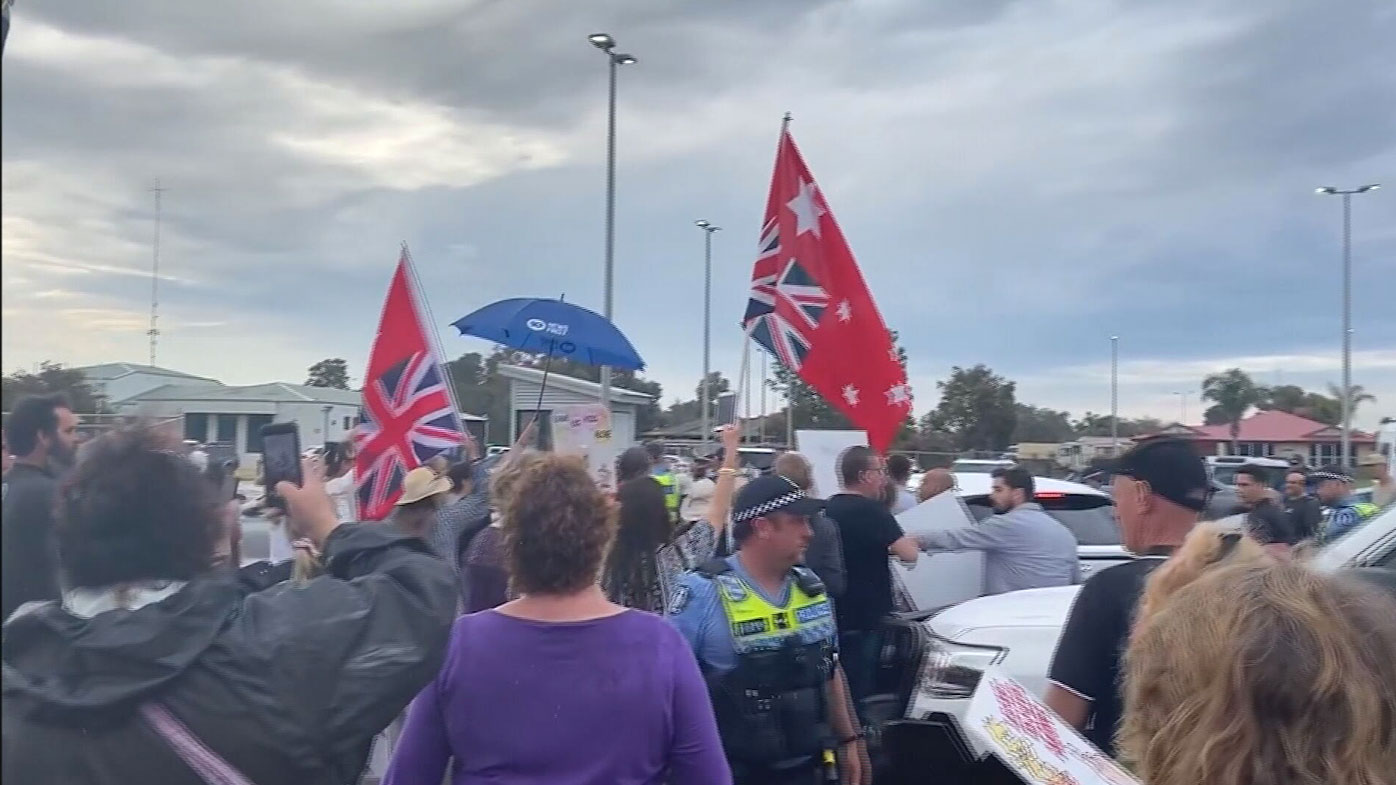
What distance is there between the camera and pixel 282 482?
7.39 ft

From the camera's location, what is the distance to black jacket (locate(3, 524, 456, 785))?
164 cm

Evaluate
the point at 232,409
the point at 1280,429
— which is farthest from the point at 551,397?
the point at 1280,429

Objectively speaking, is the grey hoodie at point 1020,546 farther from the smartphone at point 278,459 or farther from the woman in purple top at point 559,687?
the smartphone at point 278,459

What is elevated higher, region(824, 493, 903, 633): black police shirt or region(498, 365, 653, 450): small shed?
region(498, 365, 653, 450): small shed

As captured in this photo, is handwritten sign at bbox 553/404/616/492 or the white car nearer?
the white car

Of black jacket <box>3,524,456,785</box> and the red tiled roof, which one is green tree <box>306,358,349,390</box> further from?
the red tiled roof

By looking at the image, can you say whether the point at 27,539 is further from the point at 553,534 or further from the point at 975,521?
the point at 975,521

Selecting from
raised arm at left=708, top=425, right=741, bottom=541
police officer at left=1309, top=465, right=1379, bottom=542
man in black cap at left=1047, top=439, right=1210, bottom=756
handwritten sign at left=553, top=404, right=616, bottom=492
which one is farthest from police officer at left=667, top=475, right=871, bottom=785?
police officer at left=1309, top=465, right=1379, bottom=542

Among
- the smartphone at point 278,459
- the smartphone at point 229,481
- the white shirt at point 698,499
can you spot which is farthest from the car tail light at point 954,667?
the white shirt at point 698,499

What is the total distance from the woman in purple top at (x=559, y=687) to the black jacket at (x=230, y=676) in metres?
0.58

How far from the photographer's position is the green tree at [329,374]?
3.07 m

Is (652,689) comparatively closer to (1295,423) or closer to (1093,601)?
(1093,601)

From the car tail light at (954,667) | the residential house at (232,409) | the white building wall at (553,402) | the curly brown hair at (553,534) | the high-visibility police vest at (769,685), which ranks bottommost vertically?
the car tail light at (954,667)

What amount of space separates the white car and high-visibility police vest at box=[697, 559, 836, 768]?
1.50 meters
